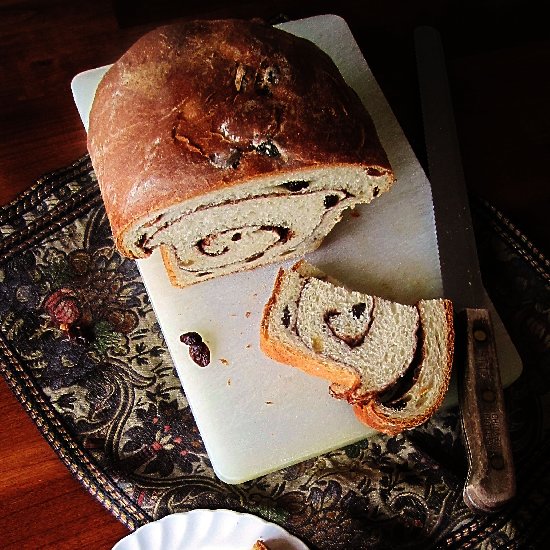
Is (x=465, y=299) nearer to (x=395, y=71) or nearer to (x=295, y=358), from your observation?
(x=295, y=358)

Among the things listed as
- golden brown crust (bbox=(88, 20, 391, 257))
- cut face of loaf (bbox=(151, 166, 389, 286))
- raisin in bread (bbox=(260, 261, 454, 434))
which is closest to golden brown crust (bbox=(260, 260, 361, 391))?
raisin in bread (bbox=(260, 261, 454, 434))

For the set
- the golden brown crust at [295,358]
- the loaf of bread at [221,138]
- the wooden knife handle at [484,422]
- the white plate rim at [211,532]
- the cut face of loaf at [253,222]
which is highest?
the loaf of bread at [221,138]

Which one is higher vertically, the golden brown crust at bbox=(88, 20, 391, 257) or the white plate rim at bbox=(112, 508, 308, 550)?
the golden brown crust at bbox=(88, 20, 391, 257)

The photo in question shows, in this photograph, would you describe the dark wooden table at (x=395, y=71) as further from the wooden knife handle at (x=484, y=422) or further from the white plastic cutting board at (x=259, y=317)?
the wooden knife handle at (x=484, y=422)

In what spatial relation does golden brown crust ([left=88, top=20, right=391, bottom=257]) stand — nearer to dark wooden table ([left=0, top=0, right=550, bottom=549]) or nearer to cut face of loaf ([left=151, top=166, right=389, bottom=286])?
cut face of loaf ([left=151, top=166, right=389, bottom=286])

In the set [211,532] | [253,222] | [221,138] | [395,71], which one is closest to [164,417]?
[211,532]

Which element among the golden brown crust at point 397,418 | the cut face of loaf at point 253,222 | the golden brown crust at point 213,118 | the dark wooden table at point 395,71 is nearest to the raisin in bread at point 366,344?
the golden brown crust at point 397,418
